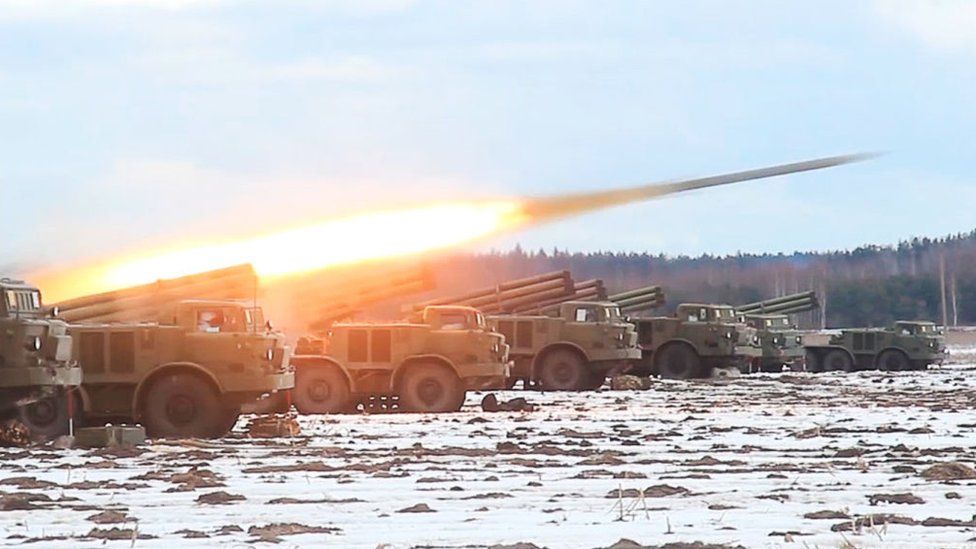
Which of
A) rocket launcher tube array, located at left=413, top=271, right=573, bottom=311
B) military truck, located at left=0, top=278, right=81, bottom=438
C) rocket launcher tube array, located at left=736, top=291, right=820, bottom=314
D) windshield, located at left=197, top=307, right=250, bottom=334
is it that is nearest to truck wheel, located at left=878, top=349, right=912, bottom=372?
rocket launcher tube array, located at left=736, top=291, right=820, bottom=314

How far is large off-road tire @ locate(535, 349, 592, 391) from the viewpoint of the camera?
36.8 m

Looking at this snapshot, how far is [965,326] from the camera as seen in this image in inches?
4117

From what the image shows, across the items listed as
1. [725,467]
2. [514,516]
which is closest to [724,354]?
[725,467]

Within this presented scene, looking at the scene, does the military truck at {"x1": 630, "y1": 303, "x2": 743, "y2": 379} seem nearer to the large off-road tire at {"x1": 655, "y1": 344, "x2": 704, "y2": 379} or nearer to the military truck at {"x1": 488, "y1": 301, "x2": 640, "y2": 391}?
the large off-road tire at {"x1": 655, "y1": 344, "x2": 704, "y2": 379}

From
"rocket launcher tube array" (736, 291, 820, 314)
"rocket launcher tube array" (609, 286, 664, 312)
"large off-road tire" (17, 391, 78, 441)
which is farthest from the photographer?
"rocket launcher tube array" (736, 291, 820, 314)

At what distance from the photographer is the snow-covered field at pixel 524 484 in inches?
450

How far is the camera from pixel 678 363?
4406 cm

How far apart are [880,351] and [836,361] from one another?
4.89ft

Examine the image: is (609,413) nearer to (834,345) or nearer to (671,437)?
(671,437)

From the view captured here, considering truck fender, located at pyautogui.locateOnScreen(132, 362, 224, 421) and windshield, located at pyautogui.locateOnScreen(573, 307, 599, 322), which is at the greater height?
windshield, located at pyautogui.locateOnScreen(573, 307, 599, 322)

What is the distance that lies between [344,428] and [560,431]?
10.7ft

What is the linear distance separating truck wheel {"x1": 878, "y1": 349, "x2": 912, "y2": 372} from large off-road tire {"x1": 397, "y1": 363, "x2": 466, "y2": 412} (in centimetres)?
2899

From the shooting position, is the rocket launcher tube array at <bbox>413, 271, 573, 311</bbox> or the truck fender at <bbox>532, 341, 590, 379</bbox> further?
the rocket launcher tube array at <bbox>413, 271, 573, 311</bbox>

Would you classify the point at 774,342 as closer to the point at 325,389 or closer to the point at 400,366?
the point at 400,366
